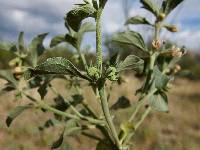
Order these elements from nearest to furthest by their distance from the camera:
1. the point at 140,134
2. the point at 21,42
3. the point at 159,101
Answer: the point at 159,101 < the point at 21,42 < the point at 140,134

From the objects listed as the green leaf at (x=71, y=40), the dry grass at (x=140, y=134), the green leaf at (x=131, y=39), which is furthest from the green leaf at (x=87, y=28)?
the dry grass at (x=140, y=134)

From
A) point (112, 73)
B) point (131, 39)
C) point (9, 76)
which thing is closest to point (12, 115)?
point (9, 76)

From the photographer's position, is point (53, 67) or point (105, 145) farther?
point (105, 145)

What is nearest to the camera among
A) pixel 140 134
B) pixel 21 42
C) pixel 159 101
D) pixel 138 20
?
pixel 159 101

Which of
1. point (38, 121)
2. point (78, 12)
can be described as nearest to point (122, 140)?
point (78, 12)

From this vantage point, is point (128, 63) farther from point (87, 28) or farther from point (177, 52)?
point (87, 28)

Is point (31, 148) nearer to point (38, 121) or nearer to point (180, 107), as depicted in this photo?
point (38, 121)

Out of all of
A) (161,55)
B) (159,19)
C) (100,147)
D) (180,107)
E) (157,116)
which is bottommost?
(180,107)
